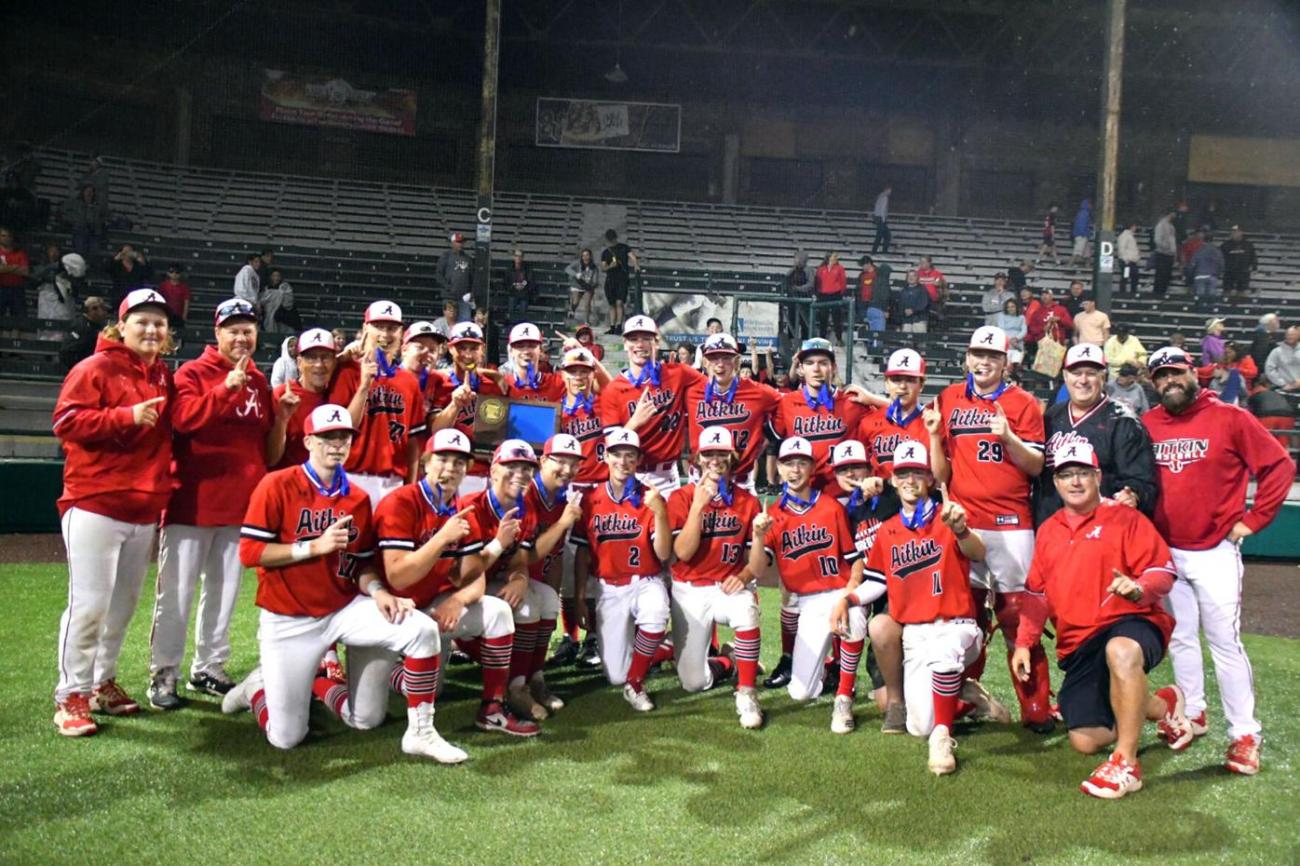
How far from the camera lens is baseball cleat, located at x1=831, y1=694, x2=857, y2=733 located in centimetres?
653

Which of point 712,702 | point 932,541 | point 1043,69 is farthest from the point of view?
point 1043,69

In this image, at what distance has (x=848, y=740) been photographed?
6.39 metres

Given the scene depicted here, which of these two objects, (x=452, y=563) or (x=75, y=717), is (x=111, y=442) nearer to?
(x=75, y=717)

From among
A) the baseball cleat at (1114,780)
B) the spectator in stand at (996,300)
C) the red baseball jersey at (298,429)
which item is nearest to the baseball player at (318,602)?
the red baseball jersey at (298,429)

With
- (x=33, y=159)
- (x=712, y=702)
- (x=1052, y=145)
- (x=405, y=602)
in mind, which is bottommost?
(x=712, y=702)

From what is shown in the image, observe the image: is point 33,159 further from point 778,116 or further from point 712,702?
point 712,702

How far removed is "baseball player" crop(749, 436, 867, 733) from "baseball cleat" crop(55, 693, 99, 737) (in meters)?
3.87

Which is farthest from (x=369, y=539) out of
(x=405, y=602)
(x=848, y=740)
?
(x=848, y=740)

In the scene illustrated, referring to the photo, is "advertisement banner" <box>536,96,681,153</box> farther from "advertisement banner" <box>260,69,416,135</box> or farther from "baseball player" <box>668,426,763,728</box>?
"baseball player" <box>668,426,763,728</box>

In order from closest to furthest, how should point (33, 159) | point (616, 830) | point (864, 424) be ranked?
point (616, 830) → point (864, 424) → point (33, 159)

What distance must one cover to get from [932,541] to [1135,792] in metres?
1.65

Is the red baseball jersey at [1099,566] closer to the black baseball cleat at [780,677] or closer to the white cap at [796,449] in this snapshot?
the white cap at [796,449]

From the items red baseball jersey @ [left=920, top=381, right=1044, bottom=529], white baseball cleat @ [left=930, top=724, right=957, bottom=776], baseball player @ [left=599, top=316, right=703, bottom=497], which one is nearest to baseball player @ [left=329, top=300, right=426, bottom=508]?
baseball player @ [left=599, top=316, right=703, bottom=497]

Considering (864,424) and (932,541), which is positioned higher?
(864,424)
